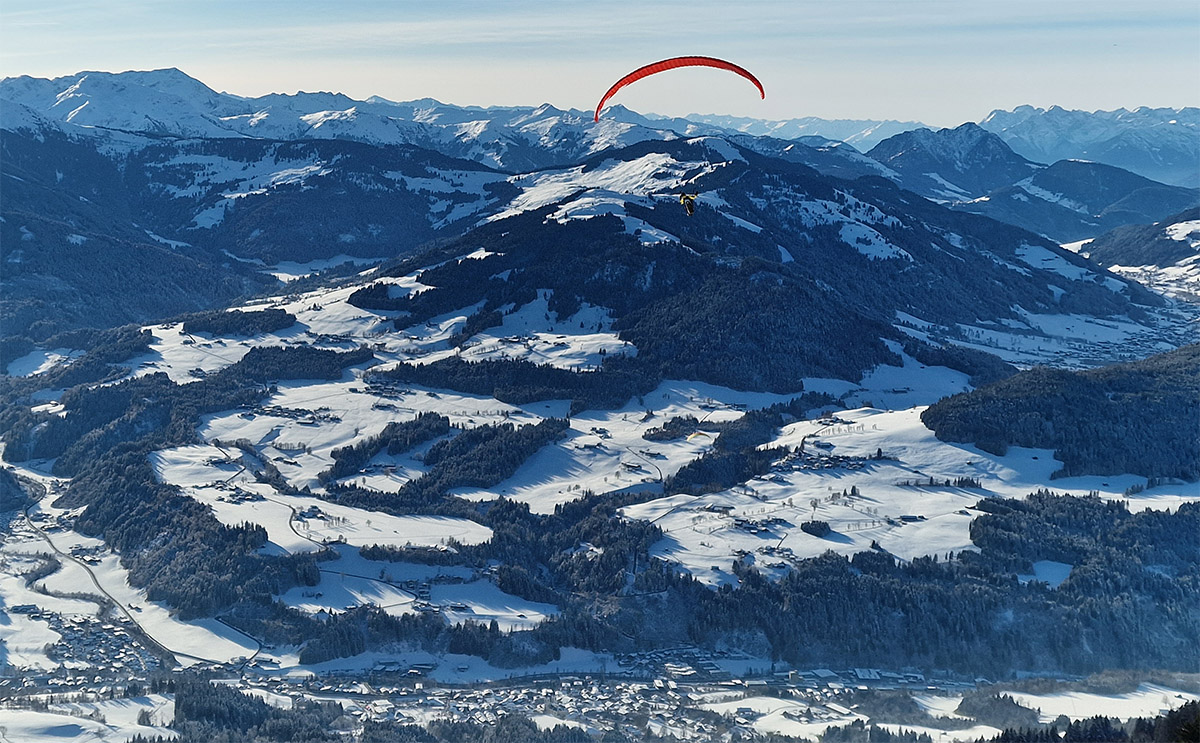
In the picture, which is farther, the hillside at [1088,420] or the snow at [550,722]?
the hillside at [1088,420]

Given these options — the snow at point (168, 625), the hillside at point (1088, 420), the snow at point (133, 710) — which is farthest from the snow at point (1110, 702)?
the snow at point (168, 625)

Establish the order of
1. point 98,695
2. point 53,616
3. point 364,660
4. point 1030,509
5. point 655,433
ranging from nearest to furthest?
1. point 98,695
2. point 364,660
3. point 53,616
4. point 1030,509
5. point 655,433

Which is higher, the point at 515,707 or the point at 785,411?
the point at 785,411

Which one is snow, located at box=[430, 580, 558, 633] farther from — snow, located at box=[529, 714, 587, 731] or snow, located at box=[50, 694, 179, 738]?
snow, located at box=[50, 694, 179, 738]

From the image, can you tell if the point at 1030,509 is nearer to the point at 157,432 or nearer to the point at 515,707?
the point at 515,707

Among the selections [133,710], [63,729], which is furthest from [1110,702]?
[63,729]

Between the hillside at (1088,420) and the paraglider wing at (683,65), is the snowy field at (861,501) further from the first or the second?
the paraglider wing at (683,65)

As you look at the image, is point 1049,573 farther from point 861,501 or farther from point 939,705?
point 939,705

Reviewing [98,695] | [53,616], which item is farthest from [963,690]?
[53,616]

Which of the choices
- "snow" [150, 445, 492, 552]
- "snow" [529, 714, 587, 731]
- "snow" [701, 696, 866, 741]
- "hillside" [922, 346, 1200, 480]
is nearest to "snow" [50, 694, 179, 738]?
"snow" [529, 714, 587, 731]
